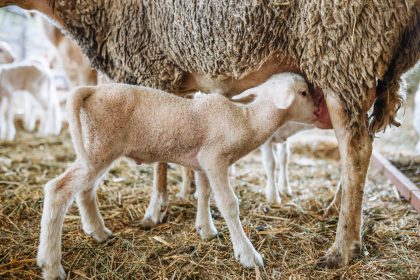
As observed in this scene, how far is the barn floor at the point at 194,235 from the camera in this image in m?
2.31

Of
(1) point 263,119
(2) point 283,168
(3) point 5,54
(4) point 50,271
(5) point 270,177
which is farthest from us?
(3) point 5,54

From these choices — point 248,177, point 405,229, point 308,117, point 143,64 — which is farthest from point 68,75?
point 405,229

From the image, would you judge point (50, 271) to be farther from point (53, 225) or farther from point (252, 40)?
point (252, 40)

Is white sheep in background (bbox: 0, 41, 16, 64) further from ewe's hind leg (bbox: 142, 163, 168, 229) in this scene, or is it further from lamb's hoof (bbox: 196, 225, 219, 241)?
lamb's hoof (bbox: 196, 225, 219, 241)

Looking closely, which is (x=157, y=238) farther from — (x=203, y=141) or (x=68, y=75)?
(x=68, y=75)

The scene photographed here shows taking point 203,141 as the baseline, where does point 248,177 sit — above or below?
below

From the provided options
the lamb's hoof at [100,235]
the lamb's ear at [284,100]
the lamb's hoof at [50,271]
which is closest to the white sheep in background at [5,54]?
the lamb's hoof at [100,235]

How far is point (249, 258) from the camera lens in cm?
233

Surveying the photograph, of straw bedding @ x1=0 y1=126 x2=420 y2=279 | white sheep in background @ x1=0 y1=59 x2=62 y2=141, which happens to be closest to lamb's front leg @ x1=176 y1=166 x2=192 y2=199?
straw bedding @ x1=0 y1=126 x2=420 y2=279

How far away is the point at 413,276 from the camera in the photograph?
223 cm

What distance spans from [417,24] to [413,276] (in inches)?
52.7

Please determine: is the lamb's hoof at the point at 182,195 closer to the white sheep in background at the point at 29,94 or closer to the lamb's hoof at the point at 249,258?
the lamb's hoof at the point at 249,258

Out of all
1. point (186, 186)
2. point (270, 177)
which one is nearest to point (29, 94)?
point (186, 186)

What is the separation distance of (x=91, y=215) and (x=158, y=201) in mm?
559
